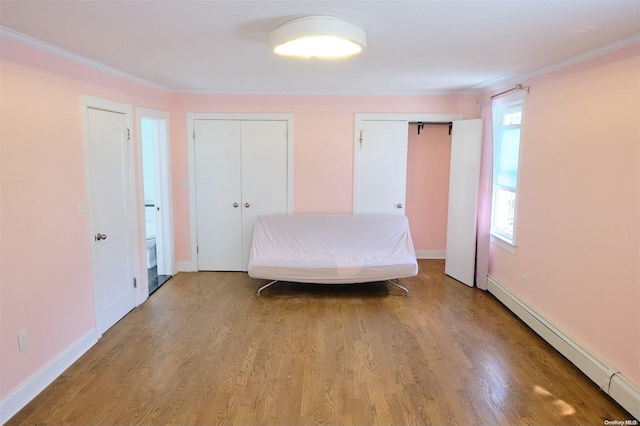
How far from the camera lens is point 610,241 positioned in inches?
104

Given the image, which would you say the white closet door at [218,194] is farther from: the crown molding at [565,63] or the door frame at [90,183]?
the crown molding at [565,63]

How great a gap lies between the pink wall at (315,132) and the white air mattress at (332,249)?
378mm

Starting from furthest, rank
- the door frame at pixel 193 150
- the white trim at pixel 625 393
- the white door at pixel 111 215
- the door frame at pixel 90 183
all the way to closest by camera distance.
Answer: the door frame at pixel 193 150 < the white door at pixel 111 215 < the door frame at pixel 90 183 < the white trim at pixel 625 393

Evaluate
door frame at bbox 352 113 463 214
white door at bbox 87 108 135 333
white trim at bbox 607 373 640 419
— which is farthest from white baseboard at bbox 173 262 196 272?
white trim at bbox 607 373 640 419

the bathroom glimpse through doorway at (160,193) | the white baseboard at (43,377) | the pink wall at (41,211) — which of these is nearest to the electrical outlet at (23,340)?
the pink wall at (41,211)

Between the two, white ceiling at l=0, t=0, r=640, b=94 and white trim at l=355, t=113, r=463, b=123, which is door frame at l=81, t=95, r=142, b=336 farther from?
white trim at l=355, t=113, r=463, b=123

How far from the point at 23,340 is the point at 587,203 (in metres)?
3.91

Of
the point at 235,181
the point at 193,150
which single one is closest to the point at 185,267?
the point at 235,181

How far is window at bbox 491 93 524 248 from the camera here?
13.1ft

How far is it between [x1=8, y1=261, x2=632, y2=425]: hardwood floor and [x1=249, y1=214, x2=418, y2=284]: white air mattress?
0.97 feet

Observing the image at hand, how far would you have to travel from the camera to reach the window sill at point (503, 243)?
397cm

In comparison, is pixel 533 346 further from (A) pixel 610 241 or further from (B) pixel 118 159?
(B) pixel 118 159

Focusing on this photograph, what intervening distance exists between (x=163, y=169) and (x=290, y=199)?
158cm

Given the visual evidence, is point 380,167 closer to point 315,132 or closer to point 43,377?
point 315,132
